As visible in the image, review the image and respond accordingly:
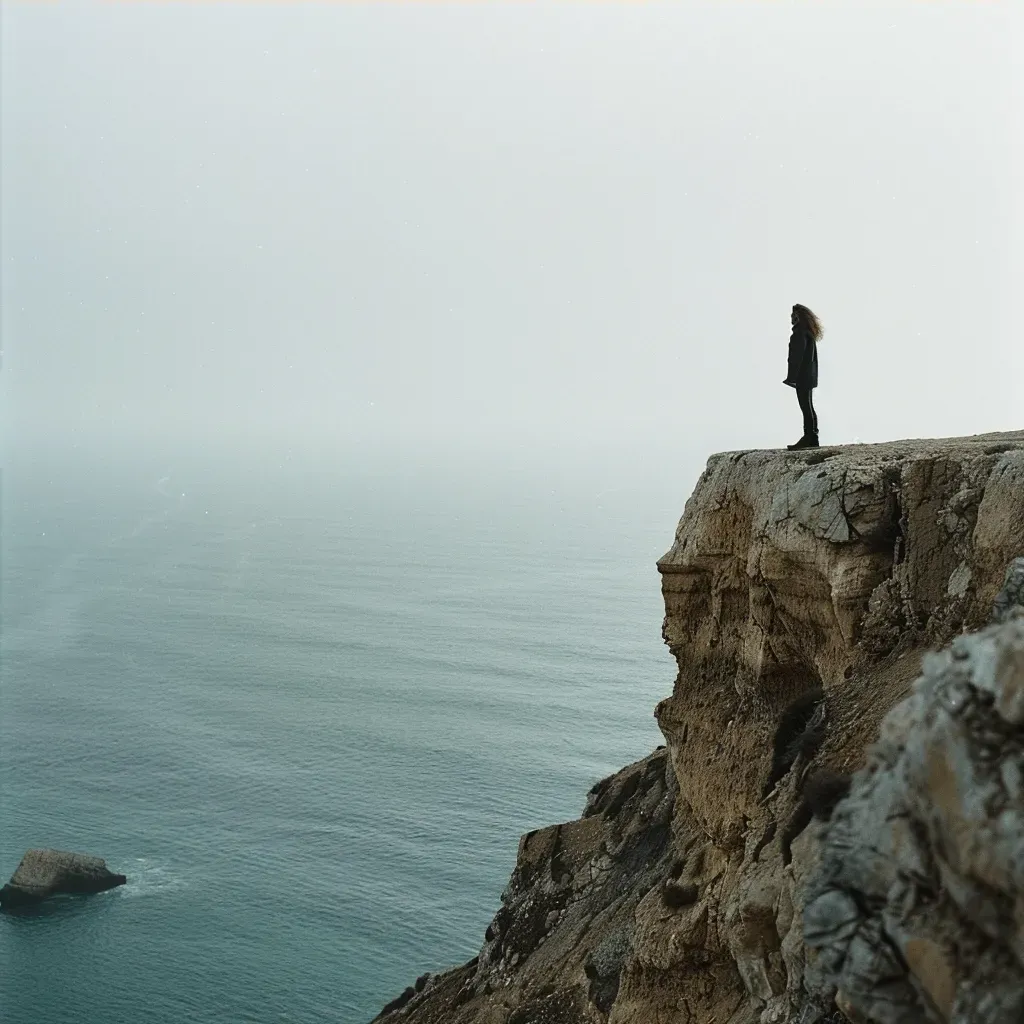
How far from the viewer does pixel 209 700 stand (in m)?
119

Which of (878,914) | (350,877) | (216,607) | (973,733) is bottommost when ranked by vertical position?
Result: (350,877)

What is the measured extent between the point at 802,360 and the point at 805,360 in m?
0.07

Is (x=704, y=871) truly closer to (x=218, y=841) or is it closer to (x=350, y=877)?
(x=350, y=877)

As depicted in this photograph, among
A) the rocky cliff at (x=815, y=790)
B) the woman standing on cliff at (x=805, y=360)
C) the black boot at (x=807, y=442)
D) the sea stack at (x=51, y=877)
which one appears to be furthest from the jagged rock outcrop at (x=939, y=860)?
the sea stack at (x=51, y=877)

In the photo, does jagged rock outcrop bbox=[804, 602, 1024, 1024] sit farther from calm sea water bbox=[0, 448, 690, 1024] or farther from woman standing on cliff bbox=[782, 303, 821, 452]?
calm sea water bbox=[0, 448, 690, 1024]

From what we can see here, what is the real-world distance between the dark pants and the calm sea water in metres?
48.6

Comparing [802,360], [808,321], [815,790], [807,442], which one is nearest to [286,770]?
[807,442]

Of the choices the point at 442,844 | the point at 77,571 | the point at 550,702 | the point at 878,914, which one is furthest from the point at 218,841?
the point at 77,571

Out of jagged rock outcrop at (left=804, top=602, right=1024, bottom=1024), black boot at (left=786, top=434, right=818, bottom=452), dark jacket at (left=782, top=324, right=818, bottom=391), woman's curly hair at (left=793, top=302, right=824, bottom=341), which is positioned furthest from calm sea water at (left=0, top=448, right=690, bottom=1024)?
jagged rock outcrop at (left=804, top=602, right=1024, bottom=1024)

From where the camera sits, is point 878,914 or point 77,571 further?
point 77,571

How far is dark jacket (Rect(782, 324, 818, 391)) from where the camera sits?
73.1 feet

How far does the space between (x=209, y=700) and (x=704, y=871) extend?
104186 mm

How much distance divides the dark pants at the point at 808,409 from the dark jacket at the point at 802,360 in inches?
3.8

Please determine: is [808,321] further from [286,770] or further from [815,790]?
[286,770]
